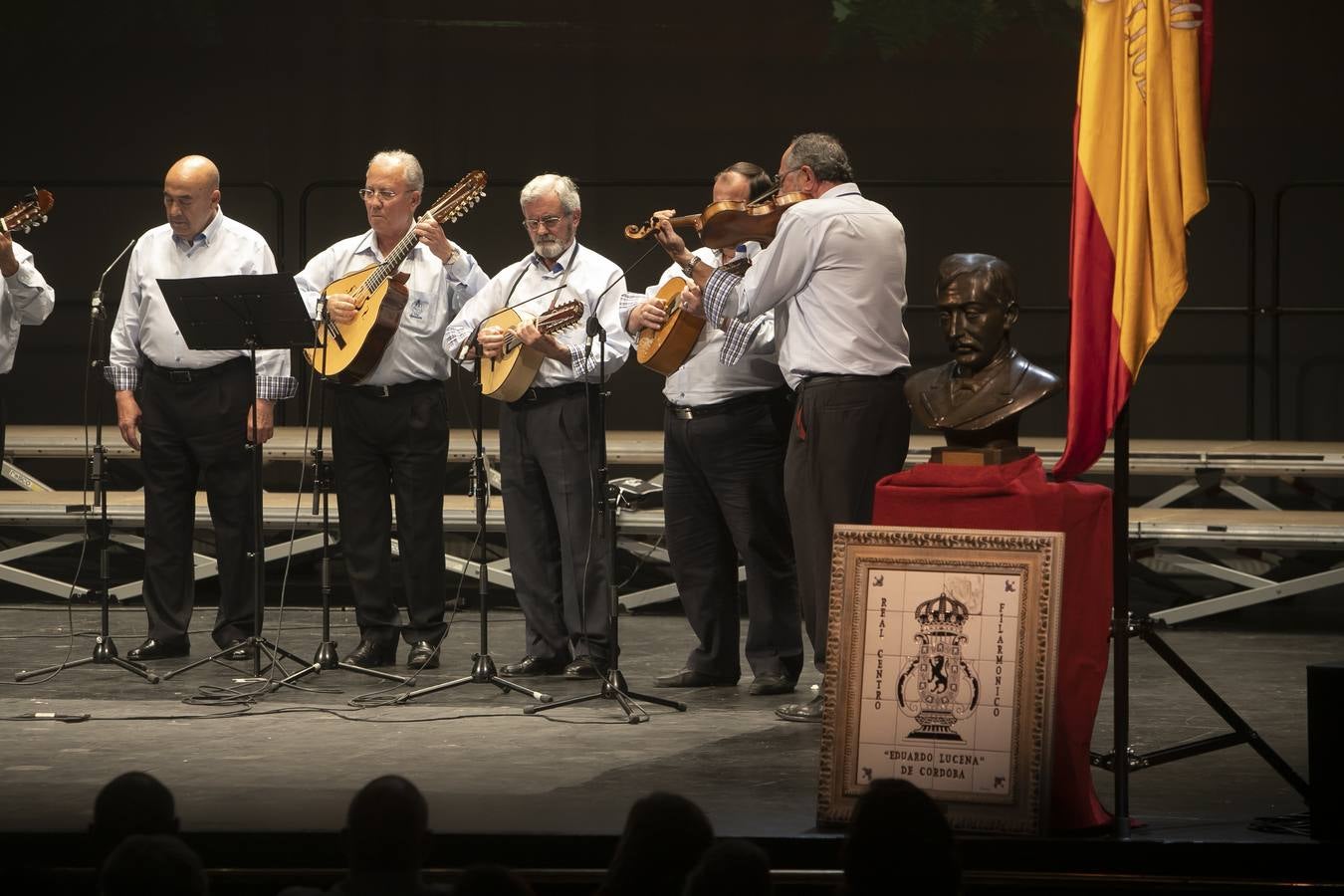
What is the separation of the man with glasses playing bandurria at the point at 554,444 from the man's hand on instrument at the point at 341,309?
13.6 inches

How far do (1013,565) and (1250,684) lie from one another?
8.41ft

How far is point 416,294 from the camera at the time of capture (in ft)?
20.8

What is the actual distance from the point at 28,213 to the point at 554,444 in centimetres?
209

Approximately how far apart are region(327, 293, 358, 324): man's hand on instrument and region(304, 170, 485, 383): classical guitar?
0.05ft

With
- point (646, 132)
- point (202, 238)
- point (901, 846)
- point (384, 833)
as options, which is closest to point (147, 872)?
point (384, 833)

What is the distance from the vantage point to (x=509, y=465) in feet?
20.5

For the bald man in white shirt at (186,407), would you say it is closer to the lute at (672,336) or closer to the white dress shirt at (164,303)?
the white dress shirt at (164,303)

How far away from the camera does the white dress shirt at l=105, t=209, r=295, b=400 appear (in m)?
6.45

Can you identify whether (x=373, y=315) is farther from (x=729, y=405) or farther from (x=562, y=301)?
(x=729, y=405)

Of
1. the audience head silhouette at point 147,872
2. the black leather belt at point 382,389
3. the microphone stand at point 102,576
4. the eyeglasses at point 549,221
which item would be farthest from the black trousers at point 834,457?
the audience head silhouette at point 147,872

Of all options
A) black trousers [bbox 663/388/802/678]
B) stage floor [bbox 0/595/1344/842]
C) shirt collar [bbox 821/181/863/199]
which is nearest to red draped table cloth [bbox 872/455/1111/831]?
stage floor [bbox 0/595/1344/842]

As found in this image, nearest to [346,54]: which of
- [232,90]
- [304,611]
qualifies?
[232,90]

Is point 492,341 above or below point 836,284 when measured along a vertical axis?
below

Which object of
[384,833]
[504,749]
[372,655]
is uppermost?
[384,833]
